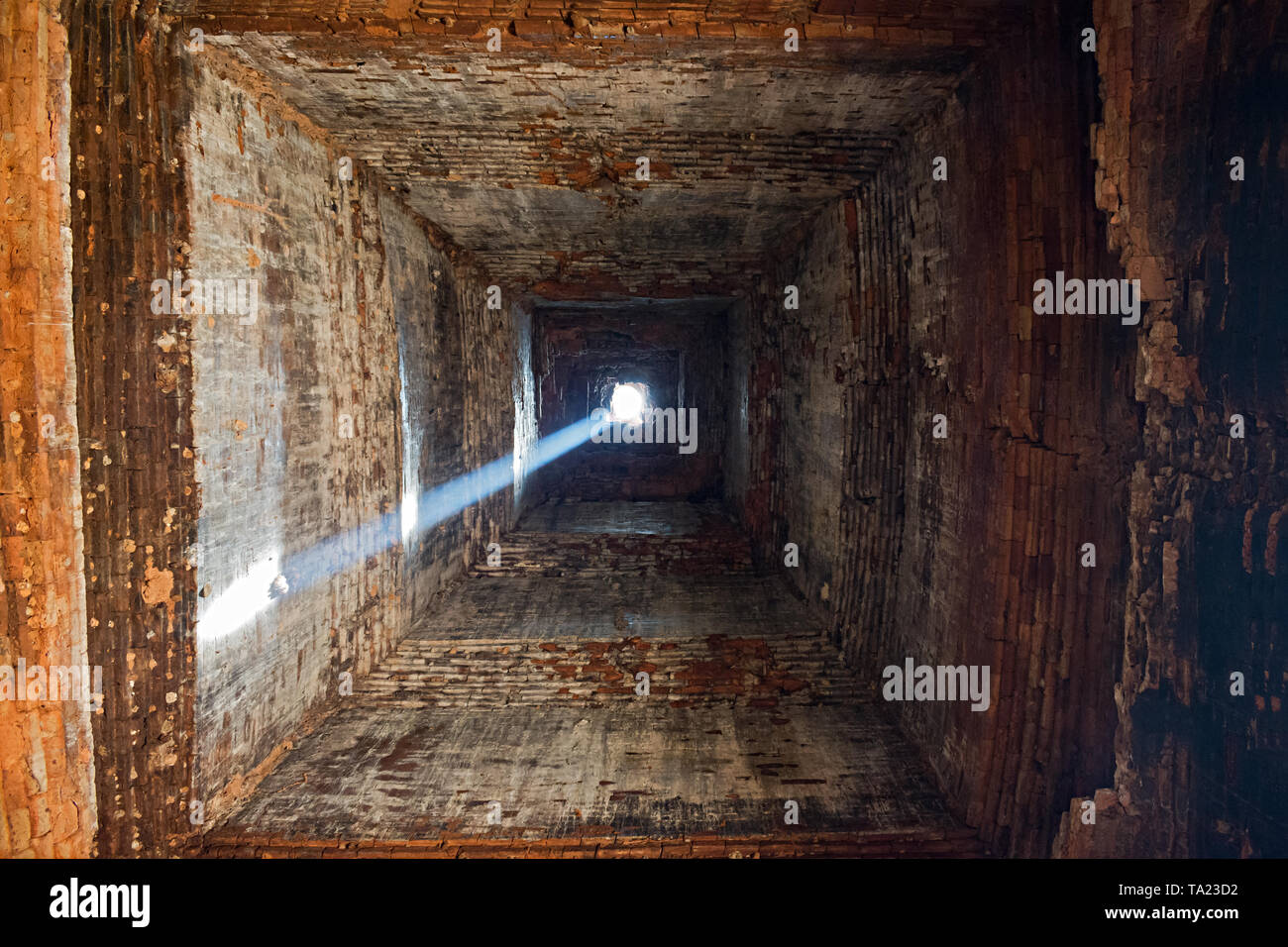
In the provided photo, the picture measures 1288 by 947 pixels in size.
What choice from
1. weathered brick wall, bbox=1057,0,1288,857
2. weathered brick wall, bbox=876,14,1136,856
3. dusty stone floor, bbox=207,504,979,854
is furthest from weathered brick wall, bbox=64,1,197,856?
weathered brick wall, bbox=1057,0,1288,857

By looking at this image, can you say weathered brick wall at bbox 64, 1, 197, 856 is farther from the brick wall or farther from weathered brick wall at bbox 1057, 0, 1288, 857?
the brick wall

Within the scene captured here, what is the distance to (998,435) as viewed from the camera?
13.5 ft

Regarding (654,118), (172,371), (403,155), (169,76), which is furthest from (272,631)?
(654,118)

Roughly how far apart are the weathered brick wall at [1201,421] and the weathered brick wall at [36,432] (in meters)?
5.34

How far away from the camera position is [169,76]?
3762 millimetres

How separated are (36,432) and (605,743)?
13.0 feet

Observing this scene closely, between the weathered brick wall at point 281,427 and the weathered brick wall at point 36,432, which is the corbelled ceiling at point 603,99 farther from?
the weathered brick wall at point 36,432

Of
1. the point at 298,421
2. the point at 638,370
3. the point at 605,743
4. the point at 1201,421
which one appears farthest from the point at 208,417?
the point at 638,370

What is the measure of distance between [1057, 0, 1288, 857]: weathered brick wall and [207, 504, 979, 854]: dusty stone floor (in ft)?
4.39

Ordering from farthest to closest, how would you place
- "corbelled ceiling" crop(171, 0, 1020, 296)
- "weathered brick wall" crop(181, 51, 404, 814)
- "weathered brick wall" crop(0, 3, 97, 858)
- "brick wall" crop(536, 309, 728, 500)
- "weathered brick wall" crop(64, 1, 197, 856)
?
"brick wall" crop(536, 309, 728, 500), "weathered brick wall" crop(181, 51, 404, 814), "corbelled ceiling" crop(171, 0, 1020, 296), "weathered brick wall" crop(64, 1, 197, 856), "weathered brick wall" crop(0, 3, 97, 858)

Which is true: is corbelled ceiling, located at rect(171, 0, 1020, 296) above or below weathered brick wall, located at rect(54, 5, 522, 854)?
above

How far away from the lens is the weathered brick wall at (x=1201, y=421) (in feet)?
9.92

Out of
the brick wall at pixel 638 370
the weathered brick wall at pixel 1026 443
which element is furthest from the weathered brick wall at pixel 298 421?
the weathered brick wall at pixel 1026 443

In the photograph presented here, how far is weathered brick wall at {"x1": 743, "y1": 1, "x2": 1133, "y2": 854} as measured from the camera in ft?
12.0
